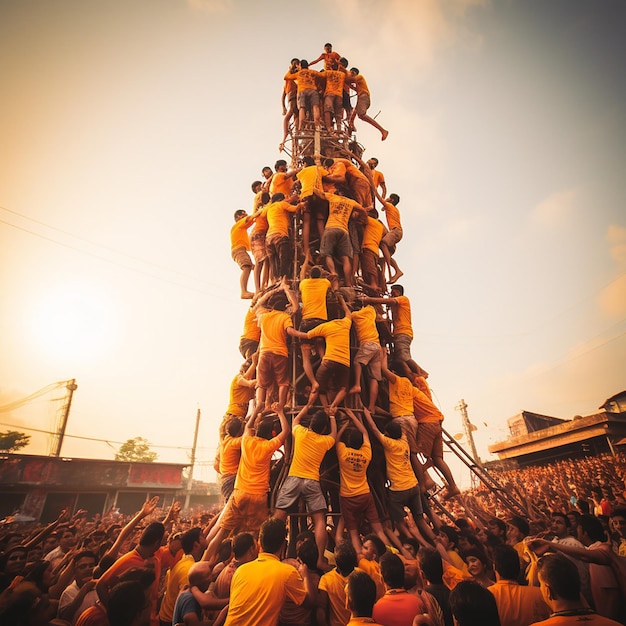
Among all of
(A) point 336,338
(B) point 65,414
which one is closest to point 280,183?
(A) point 336,338

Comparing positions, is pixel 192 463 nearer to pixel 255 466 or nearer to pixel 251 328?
pixel 251 328

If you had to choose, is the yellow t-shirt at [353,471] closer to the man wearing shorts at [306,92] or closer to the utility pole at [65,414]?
the man wearing shorts at [306,92]

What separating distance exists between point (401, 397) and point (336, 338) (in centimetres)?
208

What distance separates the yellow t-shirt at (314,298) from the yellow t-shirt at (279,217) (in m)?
1.96

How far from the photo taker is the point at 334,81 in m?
13.8

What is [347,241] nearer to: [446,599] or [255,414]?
[255,414]

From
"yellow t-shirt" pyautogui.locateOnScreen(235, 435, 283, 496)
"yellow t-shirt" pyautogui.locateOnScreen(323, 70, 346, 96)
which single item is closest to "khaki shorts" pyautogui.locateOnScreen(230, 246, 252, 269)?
"yellow t-shirt" pyautogui.locateOnScreen(235, 435, 283, 496)

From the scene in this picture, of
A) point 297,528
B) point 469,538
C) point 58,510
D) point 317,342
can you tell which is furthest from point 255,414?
point 58,510

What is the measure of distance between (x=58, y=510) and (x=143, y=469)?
605 centimetres

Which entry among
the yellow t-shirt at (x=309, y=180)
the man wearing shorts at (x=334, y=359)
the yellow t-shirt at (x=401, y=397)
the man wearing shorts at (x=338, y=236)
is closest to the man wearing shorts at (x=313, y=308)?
the man wearing shorts at (x=334, y=359)

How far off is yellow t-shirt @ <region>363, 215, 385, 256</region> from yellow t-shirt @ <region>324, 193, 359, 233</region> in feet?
3.67

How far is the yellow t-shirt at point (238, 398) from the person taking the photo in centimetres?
847

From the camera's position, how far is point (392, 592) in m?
3.03

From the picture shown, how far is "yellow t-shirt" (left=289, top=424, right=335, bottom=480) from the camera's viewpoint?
5.66 metres
